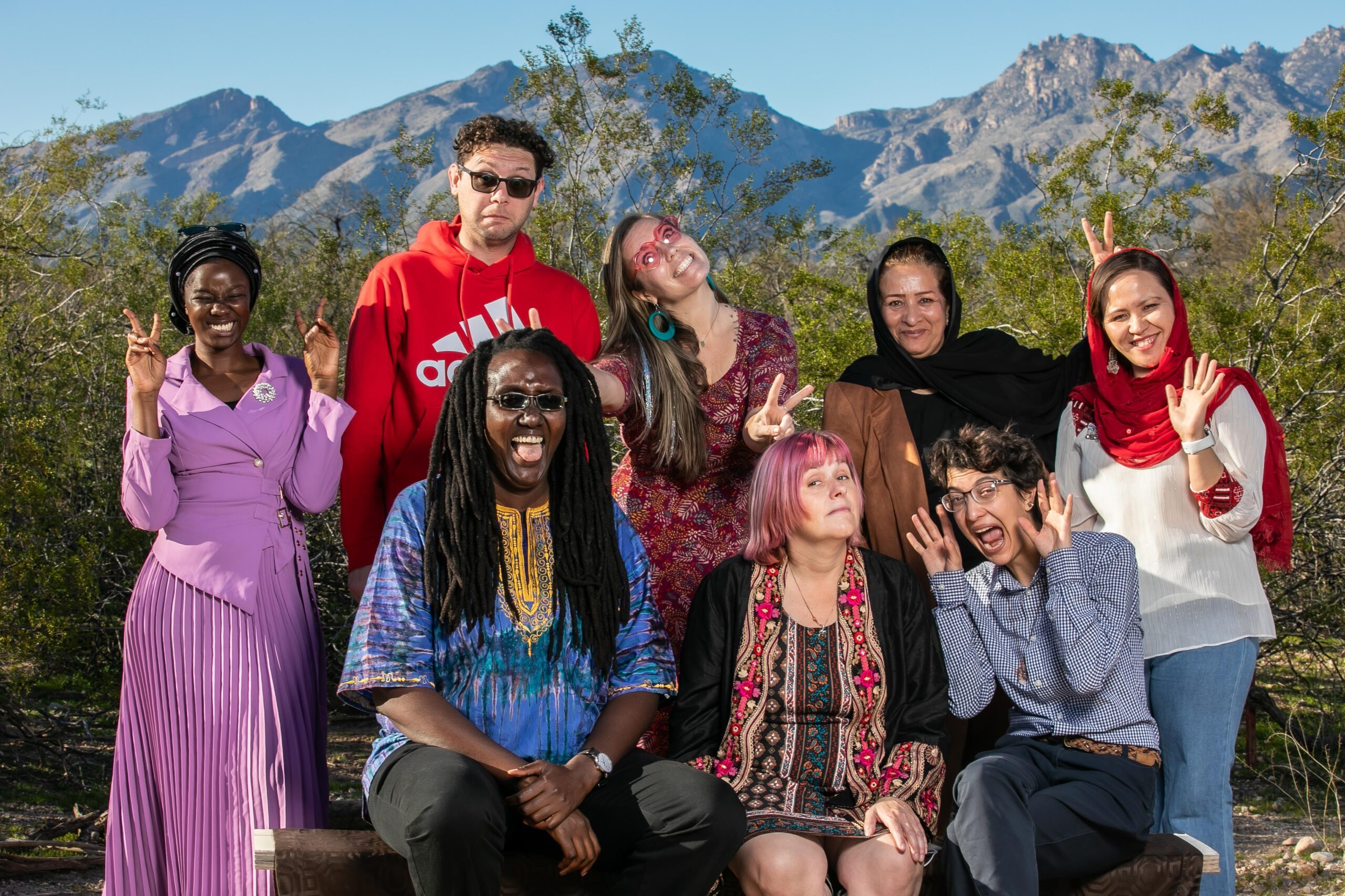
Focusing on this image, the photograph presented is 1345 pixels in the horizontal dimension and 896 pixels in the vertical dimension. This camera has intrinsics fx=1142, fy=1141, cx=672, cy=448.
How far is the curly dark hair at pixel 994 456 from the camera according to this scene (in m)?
3.48

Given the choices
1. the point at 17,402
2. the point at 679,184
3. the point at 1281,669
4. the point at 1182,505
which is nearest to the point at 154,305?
the point at 17,402

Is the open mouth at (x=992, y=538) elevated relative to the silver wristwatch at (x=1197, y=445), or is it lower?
lower

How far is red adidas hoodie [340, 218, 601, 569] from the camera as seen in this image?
Result: 358 centimetres

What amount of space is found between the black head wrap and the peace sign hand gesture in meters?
1.57

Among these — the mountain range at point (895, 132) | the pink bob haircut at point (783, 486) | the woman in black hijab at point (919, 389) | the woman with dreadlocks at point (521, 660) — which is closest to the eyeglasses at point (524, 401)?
the woman with dreadlocks at point (521, 660)

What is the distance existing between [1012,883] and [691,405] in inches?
63.1

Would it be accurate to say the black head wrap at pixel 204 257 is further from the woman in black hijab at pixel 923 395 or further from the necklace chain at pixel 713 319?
the woman in black hijab at pixel 923 395

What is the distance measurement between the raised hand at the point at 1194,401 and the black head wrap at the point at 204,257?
9.21 ft

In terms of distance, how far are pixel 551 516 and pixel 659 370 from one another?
67 cm

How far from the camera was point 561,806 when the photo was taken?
267cm

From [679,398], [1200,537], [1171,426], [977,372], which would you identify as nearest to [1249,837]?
[1200,537]

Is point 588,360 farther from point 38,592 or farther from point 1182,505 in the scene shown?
point 38,592

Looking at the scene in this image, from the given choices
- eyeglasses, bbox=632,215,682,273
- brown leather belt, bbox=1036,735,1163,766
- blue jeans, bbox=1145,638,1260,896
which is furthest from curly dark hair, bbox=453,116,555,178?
blue jeans, bbox=1145,638,1260,896

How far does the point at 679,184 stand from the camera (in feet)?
36.4
